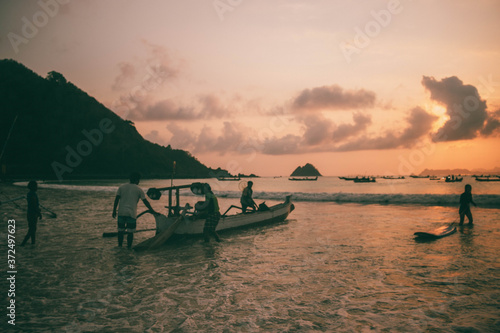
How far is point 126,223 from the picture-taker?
401 inches

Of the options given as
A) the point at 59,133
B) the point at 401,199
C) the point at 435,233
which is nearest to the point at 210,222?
the point at 435,233

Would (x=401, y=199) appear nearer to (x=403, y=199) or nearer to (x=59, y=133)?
(x=403, y=199)

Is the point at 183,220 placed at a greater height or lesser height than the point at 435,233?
greater

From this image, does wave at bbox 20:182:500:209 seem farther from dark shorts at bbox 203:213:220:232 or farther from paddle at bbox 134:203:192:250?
paddle at bbox 134:203:192:250

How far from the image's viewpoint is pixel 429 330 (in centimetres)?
493

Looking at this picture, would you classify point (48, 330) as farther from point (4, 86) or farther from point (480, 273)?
point (4, 86)

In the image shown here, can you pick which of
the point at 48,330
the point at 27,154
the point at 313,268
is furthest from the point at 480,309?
the point at 27,154

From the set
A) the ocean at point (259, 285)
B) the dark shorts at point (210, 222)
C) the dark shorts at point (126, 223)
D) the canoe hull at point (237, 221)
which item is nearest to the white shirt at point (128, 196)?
the dark shorts at point (126, 223)

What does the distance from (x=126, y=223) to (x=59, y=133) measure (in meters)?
154

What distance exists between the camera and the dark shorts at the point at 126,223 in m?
10.1

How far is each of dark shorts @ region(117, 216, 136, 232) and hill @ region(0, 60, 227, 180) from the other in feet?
396

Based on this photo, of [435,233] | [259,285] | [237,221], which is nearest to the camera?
[259,285]

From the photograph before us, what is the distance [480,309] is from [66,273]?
925 centimetres

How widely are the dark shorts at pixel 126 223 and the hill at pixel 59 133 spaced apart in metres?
121
